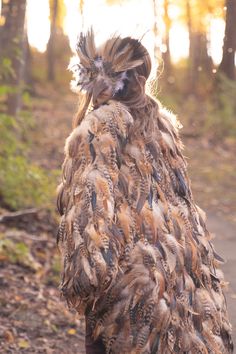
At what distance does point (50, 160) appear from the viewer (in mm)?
15227

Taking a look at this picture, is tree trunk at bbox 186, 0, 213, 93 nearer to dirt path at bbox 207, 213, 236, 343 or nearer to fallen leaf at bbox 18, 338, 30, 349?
dirt path at bbox 207, 213, 236, 343

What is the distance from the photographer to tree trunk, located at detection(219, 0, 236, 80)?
1886 cm

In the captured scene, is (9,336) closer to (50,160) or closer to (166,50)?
(50,160)

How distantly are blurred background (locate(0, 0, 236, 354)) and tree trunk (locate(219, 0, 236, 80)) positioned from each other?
0.03 m

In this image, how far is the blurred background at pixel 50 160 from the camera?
5664 mm

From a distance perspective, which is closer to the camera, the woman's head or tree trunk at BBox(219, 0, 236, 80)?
the woman's head

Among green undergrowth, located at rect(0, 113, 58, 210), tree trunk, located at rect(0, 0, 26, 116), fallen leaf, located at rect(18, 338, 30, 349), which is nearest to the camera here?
fallen leaf, located at rect(18, 338, 30, 349)

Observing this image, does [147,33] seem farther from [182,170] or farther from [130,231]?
[130,231]

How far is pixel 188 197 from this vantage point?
3.34 metres

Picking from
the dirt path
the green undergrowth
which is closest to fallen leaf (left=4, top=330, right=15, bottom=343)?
the dirt path

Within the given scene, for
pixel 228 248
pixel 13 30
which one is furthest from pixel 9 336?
pixel 13 30

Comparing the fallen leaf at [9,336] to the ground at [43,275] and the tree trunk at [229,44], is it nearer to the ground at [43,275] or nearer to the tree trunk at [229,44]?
the ground at [43,275]

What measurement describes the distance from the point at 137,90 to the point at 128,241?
78 centimetres

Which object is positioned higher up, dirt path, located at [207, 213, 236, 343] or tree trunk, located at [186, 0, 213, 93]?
tree trunk, located at [186, 0, 213, 93]
